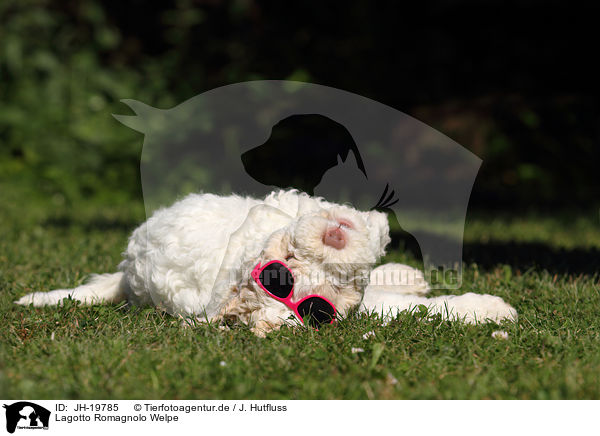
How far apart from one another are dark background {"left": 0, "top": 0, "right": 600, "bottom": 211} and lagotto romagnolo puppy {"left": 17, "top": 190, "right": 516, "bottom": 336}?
4.58 m

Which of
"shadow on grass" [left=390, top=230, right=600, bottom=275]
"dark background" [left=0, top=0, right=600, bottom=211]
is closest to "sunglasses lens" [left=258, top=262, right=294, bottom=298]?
"shadow on grass" [left=390, top=230, right=600, bottom=275]

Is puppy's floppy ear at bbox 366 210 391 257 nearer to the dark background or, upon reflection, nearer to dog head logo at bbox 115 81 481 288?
dog head logo at bbox 115 81 481 288

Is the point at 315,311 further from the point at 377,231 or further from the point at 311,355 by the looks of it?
the point at 377,231

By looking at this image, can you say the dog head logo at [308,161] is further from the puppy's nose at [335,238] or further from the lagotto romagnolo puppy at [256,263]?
the puppy's nose at [335,238]

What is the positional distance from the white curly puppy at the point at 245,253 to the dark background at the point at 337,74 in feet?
15.3

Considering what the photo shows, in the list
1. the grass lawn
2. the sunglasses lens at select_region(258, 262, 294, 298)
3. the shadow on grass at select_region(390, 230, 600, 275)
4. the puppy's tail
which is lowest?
the grass lawn

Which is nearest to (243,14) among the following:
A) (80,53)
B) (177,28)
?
(177,28)

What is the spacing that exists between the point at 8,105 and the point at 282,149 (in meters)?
6.31

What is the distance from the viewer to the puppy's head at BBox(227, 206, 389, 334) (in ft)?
7.47

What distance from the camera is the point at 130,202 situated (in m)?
7.73

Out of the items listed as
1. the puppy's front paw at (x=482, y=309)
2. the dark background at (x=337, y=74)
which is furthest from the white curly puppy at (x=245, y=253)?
the dark background at (x=337, y=74)
